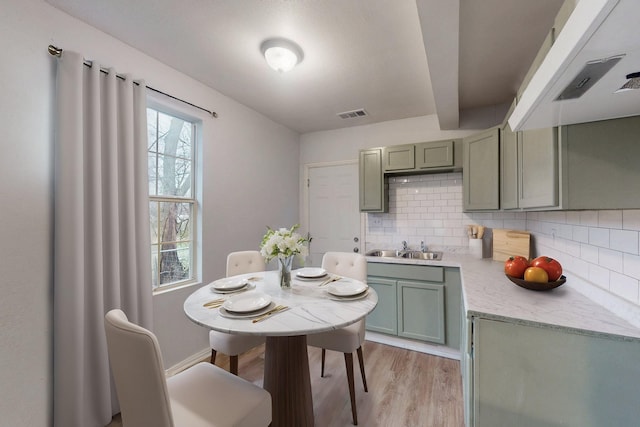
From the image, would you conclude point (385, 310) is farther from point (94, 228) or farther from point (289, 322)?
point (94, 228)

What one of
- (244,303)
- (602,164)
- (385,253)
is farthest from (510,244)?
(244,303)

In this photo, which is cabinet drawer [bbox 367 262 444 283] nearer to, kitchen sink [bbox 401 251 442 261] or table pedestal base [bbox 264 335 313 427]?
kitchen sink [bbox 401 251 442 261]

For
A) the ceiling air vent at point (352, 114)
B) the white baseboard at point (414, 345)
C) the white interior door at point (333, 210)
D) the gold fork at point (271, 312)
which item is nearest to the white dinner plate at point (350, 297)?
the gold fork at point (271, 312)

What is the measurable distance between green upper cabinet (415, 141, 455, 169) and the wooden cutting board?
865 mm

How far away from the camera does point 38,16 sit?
155 cm

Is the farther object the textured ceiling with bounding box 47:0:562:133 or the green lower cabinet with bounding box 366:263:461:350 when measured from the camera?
the green lower cabinet with bounding box 366:263:461:350

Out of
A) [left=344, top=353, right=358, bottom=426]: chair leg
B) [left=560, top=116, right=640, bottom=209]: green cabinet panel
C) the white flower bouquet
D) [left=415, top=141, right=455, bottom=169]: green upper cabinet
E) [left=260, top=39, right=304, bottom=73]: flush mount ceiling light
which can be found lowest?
[left=344, top=353, right=358, bottom=426]: chair leg

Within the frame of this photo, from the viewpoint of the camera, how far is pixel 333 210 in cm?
387

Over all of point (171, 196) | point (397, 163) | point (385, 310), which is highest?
point (397, 163)

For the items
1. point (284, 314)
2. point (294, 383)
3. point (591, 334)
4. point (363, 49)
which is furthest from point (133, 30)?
point (591, 334)

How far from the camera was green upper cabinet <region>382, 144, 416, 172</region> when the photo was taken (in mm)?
3020

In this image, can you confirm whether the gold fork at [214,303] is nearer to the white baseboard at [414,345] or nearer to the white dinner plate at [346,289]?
the white dinner plate at [346,289]

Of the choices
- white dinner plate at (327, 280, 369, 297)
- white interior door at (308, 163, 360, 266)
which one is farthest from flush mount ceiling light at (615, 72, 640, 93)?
white interior door at (308, 163, 360, 266)

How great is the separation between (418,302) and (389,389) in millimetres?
862
